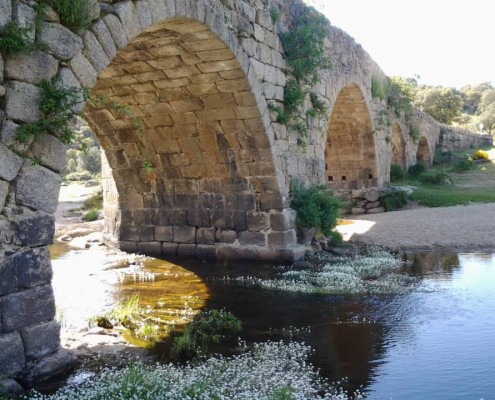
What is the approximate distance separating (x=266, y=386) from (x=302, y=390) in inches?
10.3

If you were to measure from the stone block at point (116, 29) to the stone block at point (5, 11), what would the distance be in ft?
3.71

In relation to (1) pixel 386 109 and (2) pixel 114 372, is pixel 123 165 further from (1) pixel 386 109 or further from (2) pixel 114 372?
(1) pixel 386 109

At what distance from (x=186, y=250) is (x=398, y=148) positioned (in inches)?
663

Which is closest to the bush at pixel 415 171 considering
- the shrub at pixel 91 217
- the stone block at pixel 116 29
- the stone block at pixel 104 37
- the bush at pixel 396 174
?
the bush at pixel 396 174

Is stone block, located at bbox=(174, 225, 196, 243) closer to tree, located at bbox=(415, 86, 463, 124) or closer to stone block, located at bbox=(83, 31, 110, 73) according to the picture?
stone block, located at bbox=(83, 31, 110, 73)

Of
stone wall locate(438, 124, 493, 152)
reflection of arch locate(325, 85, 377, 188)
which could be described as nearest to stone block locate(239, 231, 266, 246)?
reflection of arch locate(325, 85, 377, 188)

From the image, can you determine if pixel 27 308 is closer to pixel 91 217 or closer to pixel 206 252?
pixel 206 252

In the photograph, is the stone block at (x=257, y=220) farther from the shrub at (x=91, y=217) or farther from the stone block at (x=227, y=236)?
the shrub at (x=91, y=217)

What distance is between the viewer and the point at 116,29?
5.21m

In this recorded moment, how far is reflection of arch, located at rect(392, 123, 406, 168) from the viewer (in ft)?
76.6

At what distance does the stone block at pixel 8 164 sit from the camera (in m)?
4.06

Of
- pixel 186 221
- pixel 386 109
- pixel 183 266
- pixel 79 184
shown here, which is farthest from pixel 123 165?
pixel 79 184

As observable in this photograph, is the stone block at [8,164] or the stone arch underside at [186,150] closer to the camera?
the stone block at [8,164]

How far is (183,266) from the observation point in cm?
898
